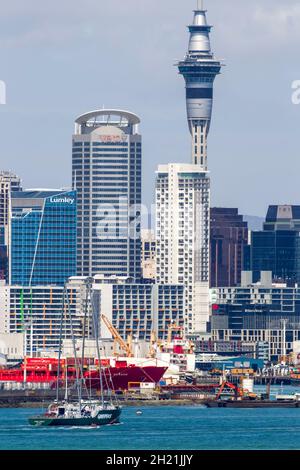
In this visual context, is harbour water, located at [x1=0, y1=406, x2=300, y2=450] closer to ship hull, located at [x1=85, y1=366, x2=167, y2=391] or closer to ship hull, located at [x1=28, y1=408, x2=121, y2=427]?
ship hull, located at [x1=28, y1=408, x2=121, y2=427]

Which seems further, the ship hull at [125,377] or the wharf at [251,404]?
the ship hull at [125,377]

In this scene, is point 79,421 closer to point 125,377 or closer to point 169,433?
point 169,433

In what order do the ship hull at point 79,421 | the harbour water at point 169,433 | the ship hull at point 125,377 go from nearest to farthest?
the harbour water at point 169,433, the ship hull at point 79,421, the ship hull at point 125,377

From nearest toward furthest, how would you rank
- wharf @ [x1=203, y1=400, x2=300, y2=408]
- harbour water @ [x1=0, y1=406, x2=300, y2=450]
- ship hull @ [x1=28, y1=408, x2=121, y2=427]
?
1. harbour water @ [x1=0, y1=406, x2=300, y2=450]
2. ship hull @ [x1=28, y1=408, x2=121, y2=427]
3. wharf @ [x1=203, y1=400, x2=300, y2=408]

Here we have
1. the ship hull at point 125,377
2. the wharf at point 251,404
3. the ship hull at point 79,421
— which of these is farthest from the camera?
the ship hull at point 125,377

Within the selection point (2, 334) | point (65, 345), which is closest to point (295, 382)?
point (65, 345)

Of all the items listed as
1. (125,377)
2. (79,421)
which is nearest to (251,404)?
(125,377)

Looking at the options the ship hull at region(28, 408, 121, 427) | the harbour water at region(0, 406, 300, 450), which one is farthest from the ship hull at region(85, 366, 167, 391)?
the ship hull at region(28, 408, 121, 427)

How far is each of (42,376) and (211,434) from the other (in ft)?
205

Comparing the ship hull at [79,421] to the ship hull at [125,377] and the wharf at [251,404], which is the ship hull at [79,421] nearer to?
the wharf at [251,404]

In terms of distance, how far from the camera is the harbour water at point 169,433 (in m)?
55.0

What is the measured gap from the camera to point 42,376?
125 meters

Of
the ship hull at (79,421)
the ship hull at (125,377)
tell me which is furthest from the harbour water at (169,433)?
the ship hull at (125,377)

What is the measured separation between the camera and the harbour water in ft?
180
